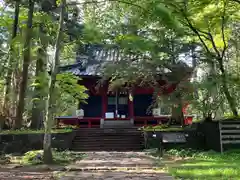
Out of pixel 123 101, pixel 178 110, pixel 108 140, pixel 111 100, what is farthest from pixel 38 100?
pixel 123 101

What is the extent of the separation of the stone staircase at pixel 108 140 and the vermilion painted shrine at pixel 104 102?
2.88m

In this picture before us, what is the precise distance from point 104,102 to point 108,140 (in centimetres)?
513

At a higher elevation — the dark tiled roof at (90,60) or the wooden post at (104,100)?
the dark tiled roof at (90,60)

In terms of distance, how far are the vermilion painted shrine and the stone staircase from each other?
288 centimetres

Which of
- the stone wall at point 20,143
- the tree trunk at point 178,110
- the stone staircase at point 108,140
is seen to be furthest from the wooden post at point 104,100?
the stone wall at point 20,143

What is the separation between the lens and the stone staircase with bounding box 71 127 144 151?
51.2 ft

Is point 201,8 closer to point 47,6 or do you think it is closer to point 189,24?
point 189,24

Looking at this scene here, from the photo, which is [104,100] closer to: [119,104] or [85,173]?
[119,104]

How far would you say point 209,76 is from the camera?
12383 mm

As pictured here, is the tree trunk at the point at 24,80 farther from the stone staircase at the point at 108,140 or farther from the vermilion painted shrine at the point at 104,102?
the vermilion painted shrine at the point at 104,102

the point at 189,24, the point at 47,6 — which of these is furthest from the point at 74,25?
the point at 189,24

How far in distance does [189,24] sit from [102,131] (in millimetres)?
8403

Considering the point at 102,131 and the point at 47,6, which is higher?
the point at 47,6

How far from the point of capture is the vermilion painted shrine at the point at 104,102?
20.7m
